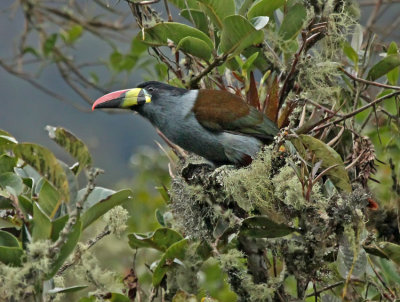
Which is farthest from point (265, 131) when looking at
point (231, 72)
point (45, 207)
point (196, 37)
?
point (45, 207)

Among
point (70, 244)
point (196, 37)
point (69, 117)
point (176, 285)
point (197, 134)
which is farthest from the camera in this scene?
point (69, 117)

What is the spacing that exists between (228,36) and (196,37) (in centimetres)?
18

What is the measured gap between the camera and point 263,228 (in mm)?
1991

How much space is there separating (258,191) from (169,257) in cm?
37

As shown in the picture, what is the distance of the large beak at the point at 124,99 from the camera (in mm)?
2943

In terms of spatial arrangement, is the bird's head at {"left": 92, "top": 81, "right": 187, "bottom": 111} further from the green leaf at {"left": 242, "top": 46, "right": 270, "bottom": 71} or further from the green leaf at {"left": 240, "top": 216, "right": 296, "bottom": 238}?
the green leaf at {"left": 240, "top": 216, "right": 296, "bottom": 238}

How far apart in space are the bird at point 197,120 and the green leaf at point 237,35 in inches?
20.1

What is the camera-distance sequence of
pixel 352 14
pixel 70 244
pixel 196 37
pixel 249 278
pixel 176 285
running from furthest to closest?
1. pixel 352 14
2. pixel 196 37
3. pixel 176 285
4. pixel 249 278
5. pixel 70 244

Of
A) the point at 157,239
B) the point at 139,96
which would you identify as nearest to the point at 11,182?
the point at 157,239

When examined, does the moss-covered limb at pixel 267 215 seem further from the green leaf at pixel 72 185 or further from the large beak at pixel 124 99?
the large beak at pixel 124 99

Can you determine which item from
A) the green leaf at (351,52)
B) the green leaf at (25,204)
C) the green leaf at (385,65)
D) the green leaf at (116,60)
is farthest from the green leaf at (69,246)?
the green leaf at (116,60)

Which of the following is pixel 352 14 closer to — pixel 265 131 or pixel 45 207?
pixel 265 131

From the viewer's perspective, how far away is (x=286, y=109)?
2.54 metres

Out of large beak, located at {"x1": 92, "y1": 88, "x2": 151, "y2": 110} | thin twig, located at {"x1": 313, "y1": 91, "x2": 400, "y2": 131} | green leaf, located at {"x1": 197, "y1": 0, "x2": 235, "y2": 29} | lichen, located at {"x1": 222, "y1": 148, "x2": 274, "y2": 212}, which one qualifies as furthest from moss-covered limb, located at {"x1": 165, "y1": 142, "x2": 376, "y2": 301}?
large beak, located at {"x1": 92, "y1": 88, "x2": 151, "y2": 110}
